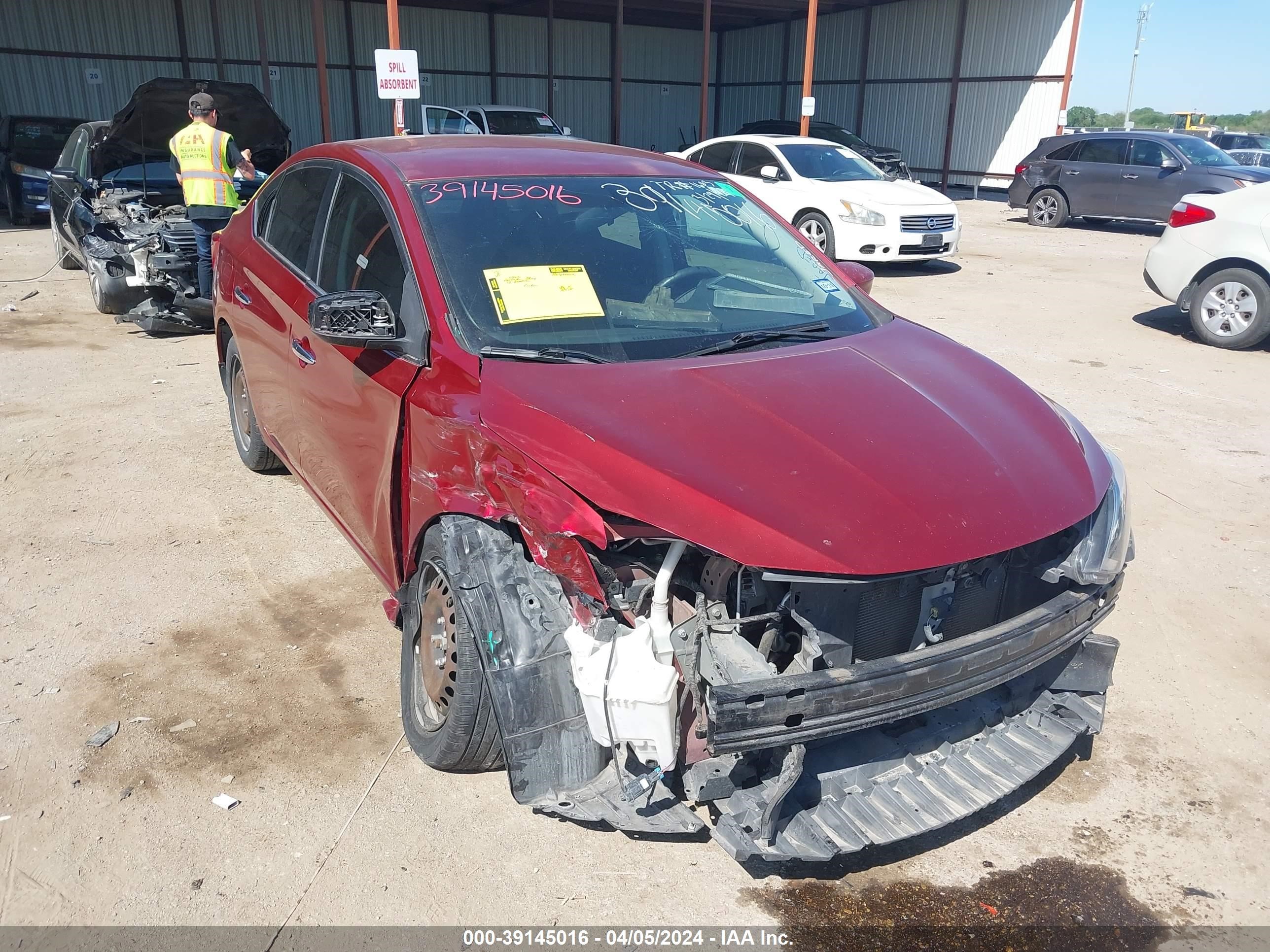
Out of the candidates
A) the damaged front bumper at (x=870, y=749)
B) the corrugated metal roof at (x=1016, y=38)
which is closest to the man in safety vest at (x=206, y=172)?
the damaged front bumper at (x=870, y=749)

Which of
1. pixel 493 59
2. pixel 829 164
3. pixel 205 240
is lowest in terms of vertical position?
pixel 205 240

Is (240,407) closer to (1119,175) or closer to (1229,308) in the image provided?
(1229,308)

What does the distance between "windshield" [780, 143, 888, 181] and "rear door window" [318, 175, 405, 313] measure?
977cm

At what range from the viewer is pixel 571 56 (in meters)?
27.9

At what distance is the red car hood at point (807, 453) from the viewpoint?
7.59 feet

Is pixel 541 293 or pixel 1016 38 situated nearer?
pixel 541 293

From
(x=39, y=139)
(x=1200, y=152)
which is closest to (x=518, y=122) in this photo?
(x=39, y=139)

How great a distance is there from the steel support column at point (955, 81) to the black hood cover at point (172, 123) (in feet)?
62.0

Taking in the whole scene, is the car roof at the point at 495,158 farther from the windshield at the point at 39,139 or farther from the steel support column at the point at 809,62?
the steel support column at the point at 809,62

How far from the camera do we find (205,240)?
823cm

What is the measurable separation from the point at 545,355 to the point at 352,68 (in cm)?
2492

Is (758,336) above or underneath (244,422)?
above

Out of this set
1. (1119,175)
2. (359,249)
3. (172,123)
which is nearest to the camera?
(359,249)

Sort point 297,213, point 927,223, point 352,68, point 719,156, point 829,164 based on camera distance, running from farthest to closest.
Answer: point 352,68 → point 719,156 → point 829,164 → point 927,223 → point 297,213
